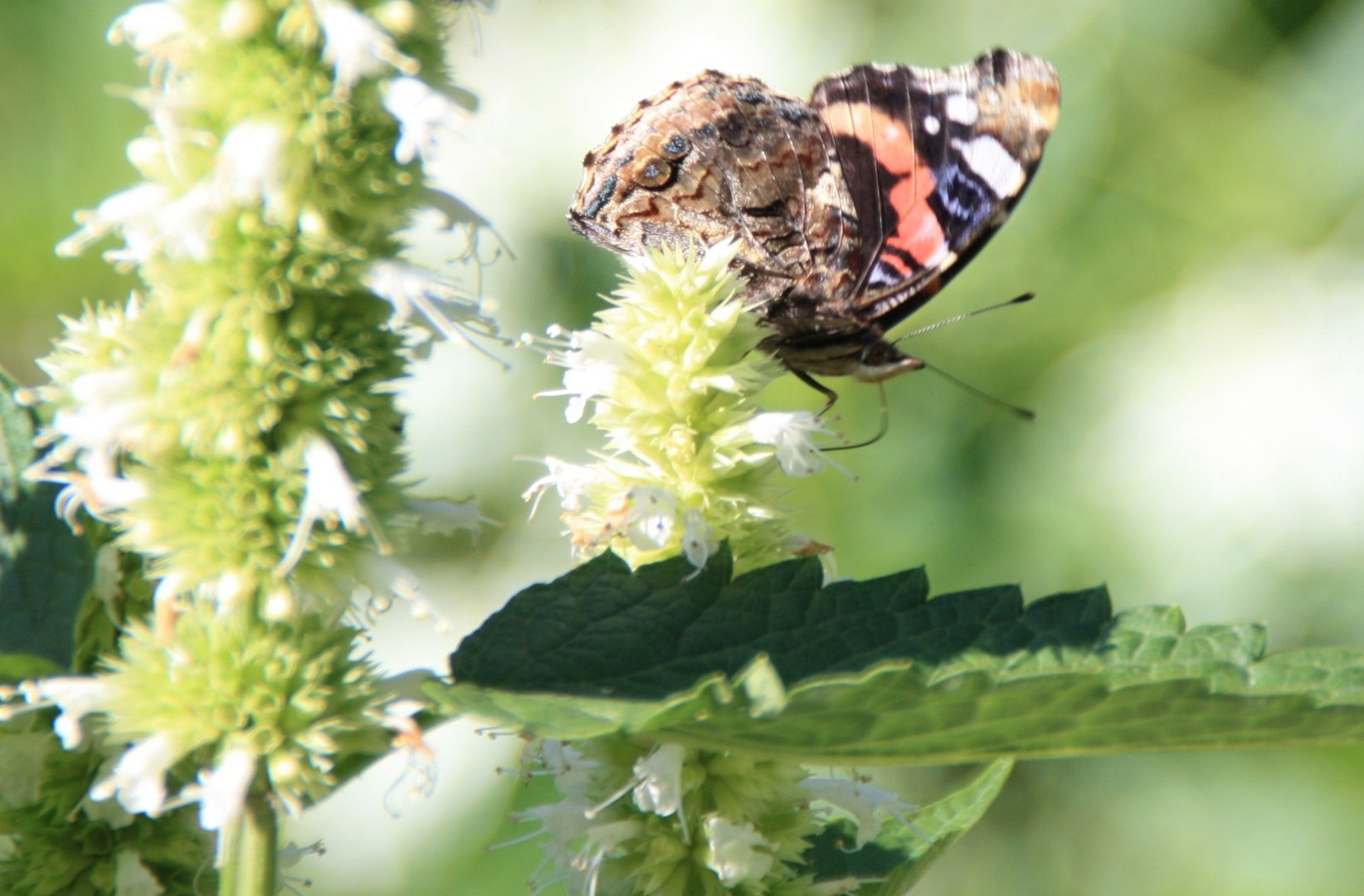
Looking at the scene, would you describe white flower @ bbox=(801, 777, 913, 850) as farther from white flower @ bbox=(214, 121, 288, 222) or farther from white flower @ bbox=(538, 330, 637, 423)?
white flower @ bbox=(214, 121, 288, 222)

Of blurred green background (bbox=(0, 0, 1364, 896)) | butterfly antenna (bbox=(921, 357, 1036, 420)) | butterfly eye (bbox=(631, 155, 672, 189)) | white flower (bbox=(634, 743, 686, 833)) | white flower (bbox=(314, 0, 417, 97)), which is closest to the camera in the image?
white flower (bbox=(314, 0, 417, 97))

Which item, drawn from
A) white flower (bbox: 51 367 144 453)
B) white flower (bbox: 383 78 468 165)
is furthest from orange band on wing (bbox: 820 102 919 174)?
white flower (bbox: 51 367 144 453)

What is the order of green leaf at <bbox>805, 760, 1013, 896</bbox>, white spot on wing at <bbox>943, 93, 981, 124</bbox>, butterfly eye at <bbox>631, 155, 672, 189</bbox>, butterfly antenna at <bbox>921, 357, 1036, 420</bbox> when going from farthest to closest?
1. butterfly antenna at <bbox>921, 357, 1036, 420</bbox>
2. white spot on wing at <bbox>943, 93, 981, 124</bbox>
3. butterfly eye at <bbox>631, 155, 672, 189</bbox>
4. green leaf at <bbox>805, 760, 1013, 896</bbox>

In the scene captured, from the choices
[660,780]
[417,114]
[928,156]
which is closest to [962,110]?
[928,156]

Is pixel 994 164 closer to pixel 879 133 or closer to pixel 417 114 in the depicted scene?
pixel 879 133

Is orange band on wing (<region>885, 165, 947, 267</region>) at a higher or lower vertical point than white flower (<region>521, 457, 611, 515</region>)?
higher

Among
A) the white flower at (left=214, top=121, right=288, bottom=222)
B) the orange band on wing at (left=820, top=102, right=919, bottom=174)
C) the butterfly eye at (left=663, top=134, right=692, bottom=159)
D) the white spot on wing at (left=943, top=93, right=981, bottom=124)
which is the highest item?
the white spot on wing at (left=943, top=93, right=981, bottom=124)
